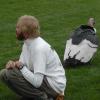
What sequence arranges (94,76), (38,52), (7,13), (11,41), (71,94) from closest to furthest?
(38,52)
(71,94)
(94,76)
(11,41)
(7,13)

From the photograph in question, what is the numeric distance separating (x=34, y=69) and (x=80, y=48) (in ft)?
7.57

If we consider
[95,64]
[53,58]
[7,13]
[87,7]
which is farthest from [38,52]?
[87,7]

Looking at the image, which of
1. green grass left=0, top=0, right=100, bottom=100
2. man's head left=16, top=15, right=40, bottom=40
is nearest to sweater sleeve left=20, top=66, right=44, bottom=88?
man's head left=16, top=15, right=40, bottom=40

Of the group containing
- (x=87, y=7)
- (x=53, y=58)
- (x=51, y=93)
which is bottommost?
(x=87, y=7)

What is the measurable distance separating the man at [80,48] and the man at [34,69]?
1.95 meters

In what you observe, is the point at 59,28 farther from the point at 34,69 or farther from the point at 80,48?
the point at 34,69

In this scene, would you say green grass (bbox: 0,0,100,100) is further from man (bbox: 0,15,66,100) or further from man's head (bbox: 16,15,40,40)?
man's head (bbox: 16,15,40,40)

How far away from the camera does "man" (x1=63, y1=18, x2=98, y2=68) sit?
841cm

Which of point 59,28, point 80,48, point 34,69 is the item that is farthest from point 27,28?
point 59,28

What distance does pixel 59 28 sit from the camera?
12414 millimetres

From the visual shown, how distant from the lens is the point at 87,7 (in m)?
15.5

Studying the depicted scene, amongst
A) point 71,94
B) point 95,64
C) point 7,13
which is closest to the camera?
point 71,94

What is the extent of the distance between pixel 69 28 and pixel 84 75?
427 cm

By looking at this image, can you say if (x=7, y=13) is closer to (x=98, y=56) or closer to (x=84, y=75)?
(x=98, y=56)
